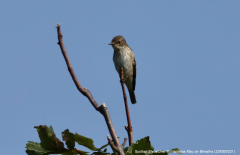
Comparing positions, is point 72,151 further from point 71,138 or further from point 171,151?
point 171,151

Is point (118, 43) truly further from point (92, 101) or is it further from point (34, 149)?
point (92, 101)

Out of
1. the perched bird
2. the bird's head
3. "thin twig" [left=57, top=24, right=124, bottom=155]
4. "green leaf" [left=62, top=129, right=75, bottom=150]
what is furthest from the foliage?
the bird's head

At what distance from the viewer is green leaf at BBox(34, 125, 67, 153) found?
2695 millimetres

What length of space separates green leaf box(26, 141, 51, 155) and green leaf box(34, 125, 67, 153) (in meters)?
0.07

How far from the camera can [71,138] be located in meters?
2.72

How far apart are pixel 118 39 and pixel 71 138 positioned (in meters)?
8.15

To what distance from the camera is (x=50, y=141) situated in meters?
2.71

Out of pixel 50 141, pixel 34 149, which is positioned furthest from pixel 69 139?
pixel 34 149

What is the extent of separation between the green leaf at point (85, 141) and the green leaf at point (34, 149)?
0.32 metres

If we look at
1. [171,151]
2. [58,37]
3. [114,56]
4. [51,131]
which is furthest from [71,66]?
[114,56]

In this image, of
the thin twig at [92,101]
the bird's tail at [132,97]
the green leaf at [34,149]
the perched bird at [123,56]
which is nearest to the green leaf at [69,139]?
the green leaf at [34,149]

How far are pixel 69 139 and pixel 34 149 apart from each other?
362 millimetres

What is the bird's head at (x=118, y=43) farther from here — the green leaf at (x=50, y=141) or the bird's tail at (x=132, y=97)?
the green leaf at (x=50, y=141)

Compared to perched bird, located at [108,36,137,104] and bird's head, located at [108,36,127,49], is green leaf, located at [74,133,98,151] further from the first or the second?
bird's head, located at [108,36,127,49]
